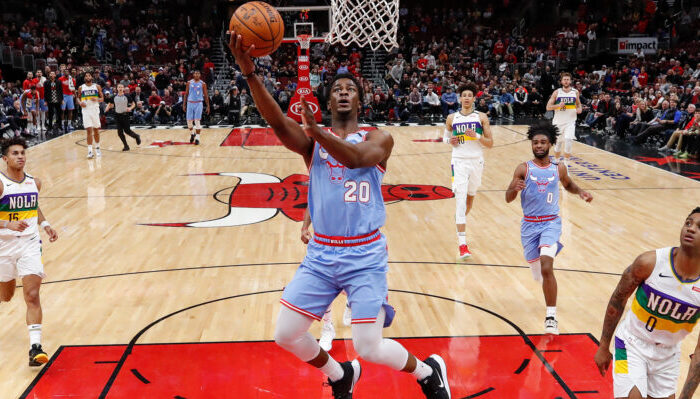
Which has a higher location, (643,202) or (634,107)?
(634,107)

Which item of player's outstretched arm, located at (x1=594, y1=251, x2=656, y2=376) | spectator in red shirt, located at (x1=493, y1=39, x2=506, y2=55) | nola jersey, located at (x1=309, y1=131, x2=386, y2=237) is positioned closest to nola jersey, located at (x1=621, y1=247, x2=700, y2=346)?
player's outstretched arm, located at (x1=594, y1=251, x2=656, y2=376)

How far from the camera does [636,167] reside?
12695 mm

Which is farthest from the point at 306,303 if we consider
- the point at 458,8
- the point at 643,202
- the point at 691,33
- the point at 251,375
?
the point at 458,8

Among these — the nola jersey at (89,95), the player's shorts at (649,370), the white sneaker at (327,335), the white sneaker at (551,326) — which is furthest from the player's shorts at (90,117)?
the player's shorts at (649,370)

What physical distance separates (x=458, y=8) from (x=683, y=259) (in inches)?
1226

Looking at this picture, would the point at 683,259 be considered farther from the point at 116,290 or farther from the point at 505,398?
the point at 116,290

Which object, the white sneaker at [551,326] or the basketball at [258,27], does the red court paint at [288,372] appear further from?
the basketball at [258,27]

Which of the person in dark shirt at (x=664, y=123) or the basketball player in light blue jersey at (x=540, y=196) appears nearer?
the basketball player in light blue jersey at (x=540, y=196)

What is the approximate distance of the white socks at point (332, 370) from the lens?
3.78 meters

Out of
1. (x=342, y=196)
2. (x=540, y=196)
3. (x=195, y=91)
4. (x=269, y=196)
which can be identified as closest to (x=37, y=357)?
(x=342, y=196)

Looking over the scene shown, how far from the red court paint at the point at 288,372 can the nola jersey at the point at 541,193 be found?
103cm

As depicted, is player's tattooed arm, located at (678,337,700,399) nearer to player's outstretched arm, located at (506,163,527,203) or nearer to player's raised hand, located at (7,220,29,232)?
player's outstretched arm, located at (506,163,527,203)

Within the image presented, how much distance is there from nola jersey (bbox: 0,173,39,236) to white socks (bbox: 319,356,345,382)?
263cm

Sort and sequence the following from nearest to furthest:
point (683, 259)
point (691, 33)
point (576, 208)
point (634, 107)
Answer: point (683, 259) < point (576, 208) < point (634, 107) < point (691, 33)
